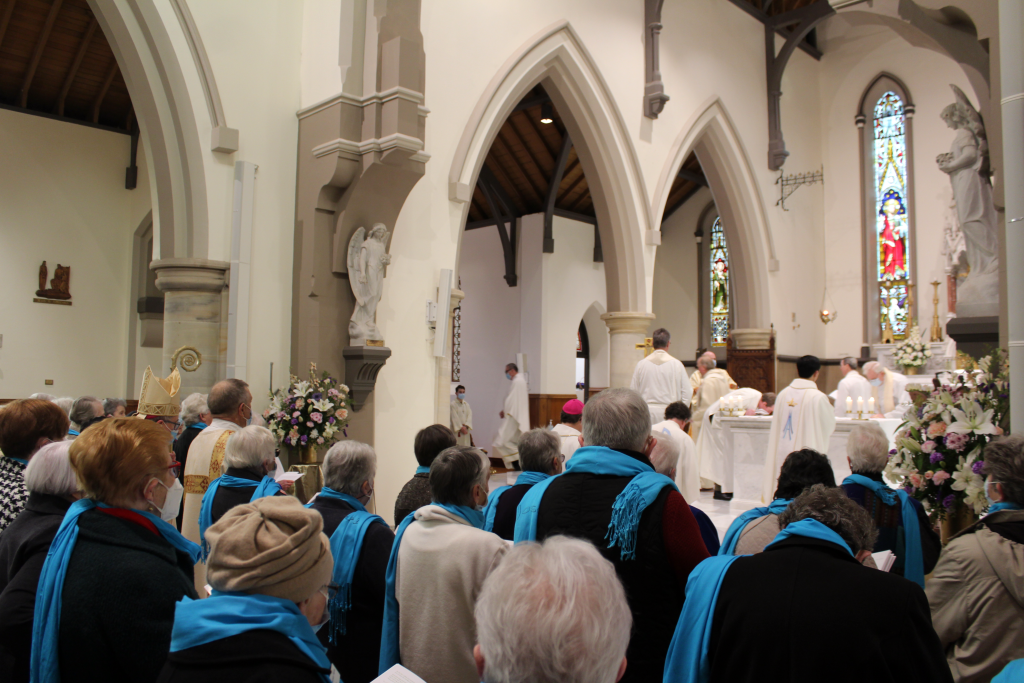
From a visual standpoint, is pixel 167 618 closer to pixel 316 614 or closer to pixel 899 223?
pixel 316 614

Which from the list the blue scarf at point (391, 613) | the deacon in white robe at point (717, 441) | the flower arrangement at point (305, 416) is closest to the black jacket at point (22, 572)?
the blue scarf at point (391, 613)

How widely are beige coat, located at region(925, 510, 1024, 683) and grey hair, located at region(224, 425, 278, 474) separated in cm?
228

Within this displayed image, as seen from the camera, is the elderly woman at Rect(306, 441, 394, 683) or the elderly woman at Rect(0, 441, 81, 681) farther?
the elderly woman at Rect(306, 441, 394, 683)

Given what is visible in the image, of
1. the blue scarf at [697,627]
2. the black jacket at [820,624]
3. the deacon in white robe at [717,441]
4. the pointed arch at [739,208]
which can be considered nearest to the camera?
the black jacket at [820,624]

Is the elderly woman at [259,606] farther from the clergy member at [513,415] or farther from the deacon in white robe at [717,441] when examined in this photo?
the clergy member at [513,415]

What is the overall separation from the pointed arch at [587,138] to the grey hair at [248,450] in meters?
4.53

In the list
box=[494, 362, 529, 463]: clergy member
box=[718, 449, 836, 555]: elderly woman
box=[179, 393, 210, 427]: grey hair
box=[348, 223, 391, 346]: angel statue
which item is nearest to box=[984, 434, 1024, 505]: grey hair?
box=[718, 449, 836, 555]: elderly woman

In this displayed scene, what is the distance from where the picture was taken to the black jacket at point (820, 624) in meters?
1.48

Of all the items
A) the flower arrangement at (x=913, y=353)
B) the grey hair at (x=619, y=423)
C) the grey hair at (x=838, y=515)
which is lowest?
the grey hair at (x=838, y=515)

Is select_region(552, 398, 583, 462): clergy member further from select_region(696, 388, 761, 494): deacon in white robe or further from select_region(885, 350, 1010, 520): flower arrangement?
select_region(696, 388, 761, 494): deacon in white robe

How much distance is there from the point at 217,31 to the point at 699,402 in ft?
20.9

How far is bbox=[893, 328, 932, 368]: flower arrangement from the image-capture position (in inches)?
433

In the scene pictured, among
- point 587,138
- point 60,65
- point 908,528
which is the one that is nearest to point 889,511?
point 908,528

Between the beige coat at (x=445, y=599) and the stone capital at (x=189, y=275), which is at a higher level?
the stone capital at (x=189, y=275)
